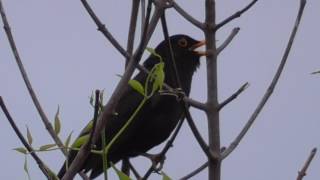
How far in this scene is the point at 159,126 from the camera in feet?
19.6

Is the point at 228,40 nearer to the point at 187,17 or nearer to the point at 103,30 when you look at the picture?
the point at 187,17

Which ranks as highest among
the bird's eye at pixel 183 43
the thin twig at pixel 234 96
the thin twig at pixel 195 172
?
the bird's eye at pixel 183 43

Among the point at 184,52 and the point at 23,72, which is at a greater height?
the point at 184,52

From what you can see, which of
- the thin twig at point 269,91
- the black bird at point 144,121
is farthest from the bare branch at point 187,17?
the black bird at point 144,121

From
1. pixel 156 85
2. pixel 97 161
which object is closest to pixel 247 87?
pixel 156 85

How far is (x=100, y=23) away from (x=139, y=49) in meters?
0.79

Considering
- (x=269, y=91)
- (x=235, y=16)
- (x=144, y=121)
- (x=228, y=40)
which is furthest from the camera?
(x=144, y=121)

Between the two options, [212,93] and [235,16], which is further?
[235,16]

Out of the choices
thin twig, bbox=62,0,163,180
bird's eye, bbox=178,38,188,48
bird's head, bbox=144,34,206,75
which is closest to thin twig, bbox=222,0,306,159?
thin twig, bbox=62,0,163,180

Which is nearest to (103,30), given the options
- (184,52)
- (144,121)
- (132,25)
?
(132,25)

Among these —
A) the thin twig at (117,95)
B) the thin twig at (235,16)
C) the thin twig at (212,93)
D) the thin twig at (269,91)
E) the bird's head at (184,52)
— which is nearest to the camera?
the thin twig at (117,95)

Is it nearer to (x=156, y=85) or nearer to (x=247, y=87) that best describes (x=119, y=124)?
(x=247, y=87)

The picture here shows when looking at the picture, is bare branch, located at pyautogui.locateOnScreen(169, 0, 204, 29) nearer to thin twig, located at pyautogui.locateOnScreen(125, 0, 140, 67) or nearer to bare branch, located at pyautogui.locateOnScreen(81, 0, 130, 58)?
bare branch, located at pyautogui.locateOnScreen(81, 0, 130, 58)

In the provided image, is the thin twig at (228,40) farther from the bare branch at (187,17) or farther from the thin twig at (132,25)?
the thin twig at (132,25)
